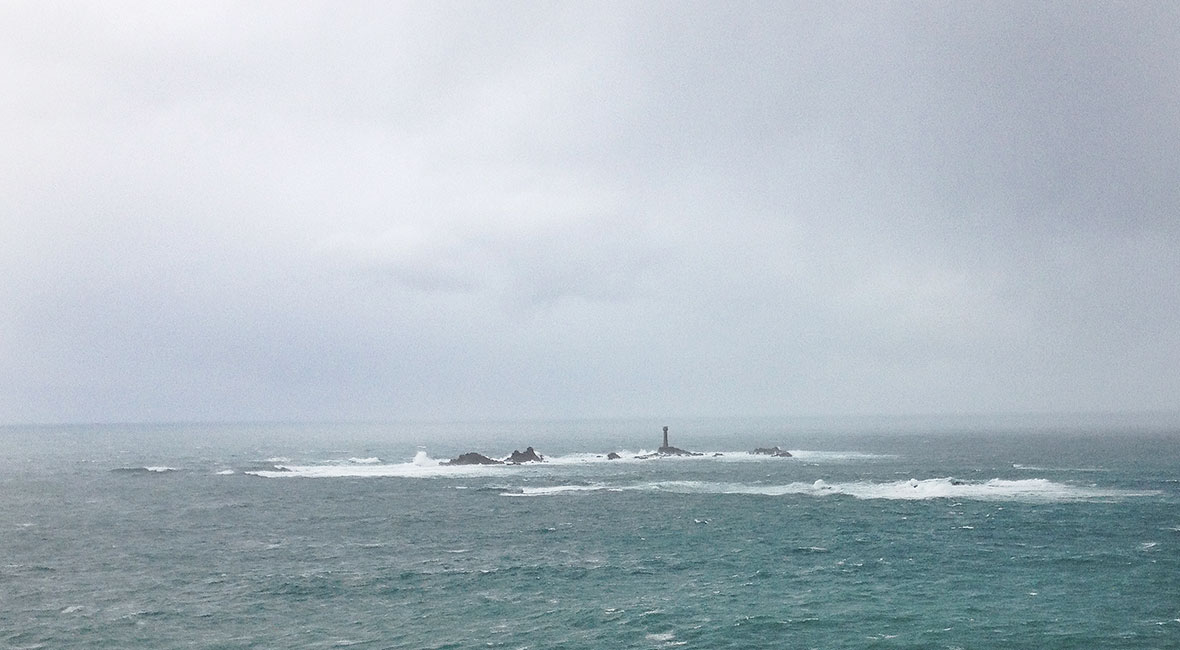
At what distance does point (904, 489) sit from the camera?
93.2 metres

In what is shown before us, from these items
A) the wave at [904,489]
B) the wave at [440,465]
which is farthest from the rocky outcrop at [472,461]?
the wave at [904,489]

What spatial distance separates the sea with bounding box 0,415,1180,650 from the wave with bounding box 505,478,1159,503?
1.60 feet

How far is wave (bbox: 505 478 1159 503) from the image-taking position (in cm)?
8619

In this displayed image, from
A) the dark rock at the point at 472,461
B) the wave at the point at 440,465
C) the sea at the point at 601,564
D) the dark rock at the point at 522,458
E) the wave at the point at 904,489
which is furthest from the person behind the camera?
the dark rock at the point at 522,458

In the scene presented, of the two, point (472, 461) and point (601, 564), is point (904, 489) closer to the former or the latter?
point (601, 564)

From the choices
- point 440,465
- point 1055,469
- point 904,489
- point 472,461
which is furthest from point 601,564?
point 1055,469

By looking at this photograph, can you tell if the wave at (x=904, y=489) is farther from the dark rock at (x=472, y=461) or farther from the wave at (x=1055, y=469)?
the dark rock at (x=472, y=461)

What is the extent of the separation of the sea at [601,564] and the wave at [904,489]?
49 centimetres

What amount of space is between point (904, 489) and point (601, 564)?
51.8 metres

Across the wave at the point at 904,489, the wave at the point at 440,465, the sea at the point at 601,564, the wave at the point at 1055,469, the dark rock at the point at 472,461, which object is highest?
the dark rock at the point at 472,461

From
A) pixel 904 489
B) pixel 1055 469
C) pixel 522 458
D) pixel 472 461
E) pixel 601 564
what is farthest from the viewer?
pixel 522 458

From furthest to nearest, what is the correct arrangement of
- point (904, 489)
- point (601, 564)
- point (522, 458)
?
point (522, 458)
point (904, 489)
point (601, 564)

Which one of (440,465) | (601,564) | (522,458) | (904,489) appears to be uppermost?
(522,458)

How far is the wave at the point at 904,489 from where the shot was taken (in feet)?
283
